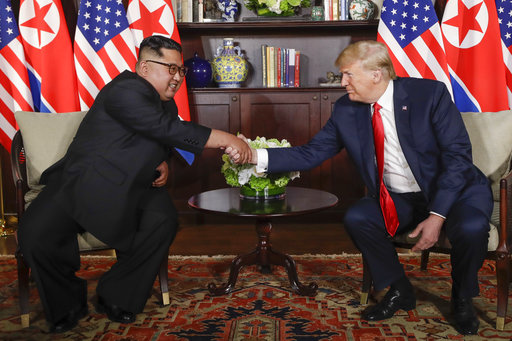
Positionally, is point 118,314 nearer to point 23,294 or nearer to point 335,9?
point 23,294

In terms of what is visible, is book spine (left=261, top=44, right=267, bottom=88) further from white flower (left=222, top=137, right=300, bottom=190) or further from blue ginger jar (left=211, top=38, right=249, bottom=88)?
white flower (left=222, top=137, right=300, bottom=190)

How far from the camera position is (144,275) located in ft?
8.09

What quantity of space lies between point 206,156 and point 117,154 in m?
2.02

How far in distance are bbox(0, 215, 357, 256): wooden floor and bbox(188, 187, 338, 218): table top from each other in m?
0.79

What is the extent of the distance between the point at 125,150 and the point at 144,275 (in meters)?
0.56

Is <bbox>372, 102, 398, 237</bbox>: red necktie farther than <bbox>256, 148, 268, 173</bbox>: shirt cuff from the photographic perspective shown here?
No

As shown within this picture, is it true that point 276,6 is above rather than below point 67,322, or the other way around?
above

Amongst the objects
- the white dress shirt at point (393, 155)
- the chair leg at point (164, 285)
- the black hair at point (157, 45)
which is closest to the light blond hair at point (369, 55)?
the white dress shirt at point (393, 155)

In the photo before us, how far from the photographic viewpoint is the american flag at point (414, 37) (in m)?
4.06

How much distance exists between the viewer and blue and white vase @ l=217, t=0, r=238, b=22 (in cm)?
442

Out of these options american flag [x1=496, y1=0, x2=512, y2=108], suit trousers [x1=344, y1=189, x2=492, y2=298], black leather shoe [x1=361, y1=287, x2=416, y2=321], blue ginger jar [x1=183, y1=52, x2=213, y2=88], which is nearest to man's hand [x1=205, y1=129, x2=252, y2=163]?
suit trousers [x1=344, y1=189, x2=492, y2=298]

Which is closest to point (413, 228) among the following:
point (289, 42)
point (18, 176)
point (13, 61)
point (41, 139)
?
point (18, 176)

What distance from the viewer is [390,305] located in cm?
246

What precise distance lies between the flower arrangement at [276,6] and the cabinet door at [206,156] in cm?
69
